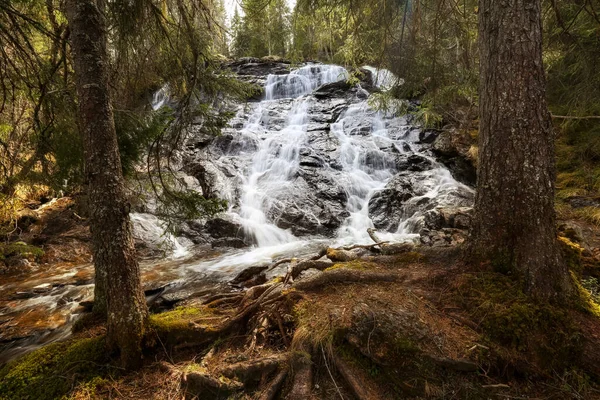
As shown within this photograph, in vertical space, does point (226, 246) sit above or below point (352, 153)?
below

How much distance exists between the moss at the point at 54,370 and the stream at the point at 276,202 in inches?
67.8

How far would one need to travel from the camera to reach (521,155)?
2.76 m

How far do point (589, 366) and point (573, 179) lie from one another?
9.70m

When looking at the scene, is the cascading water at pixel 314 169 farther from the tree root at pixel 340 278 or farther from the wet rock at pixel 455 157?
the tree root at pixel 340 278

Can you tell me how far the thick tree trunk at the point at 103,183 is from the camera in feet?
9.09

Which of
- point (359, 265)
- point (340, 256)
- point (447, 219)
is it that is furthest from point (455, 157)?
point (359, 265)

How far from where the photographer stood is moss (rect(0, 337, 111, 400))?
2678 mm

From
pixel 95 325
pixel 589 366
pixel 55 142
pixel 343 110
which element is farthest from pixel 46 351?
pixel 343 110

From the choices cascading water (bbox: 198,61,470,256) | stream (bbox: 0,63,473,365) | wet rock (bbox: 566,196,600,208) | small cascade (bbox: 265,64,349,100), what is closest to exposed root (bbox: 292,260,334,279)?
stream (bbox: 0,63,473,365)

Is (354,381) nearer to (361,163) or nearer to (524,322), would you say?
(524,322)

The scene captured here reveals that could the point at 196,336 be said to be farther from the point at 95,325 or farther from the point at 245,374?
the point at 95,325

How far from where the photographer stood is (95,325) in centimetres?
370

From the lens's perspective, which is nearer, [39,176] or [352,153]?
[39,176]

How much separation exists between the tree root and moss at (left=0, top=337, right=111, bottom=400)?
6.39 feet
